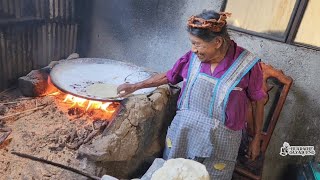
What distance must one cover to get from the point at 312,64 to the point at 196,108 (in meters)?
1.39

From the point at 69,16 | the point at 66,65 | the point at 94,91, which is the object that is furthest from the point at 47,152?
the point at 69,16

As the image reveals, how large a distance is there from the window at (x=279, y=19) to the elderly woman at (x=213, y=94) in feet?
3.35

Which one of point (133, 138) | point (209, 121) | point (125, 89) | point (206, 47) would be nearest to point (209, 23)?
point (206, 47)

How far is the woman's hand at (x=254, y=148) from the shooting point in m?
2.51

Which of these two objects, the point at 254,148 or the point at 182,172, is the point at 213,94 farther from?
the point at 182,172

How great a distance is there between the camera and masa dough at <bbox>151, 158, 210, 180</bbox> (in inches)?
48.2

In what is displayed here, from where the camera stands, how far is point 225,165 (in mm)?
2387

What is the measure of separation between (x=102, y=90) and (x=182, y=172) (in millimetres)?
1556

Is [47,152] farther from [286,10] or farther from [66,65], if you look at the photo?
[286,10]

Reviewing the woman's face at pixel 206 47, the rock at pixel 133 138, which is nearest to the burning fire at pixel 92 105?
the rock at pixel 133 138

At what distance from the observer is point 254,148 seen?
256cm

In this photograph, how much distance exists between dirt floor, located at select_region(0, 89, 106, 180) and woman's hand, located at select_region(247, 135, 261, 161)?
1439 millimetres

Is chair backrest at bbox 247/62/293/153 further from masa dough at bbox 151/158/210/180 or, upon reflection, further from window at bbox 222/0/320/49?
masa dough at bbox 151/158/210/180

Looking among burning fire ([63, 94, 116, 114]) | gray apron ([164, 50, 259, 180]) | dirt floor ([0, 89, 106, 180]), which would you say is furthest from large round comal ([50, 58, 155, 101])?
gray apron ([164, 50, 259, 180])
